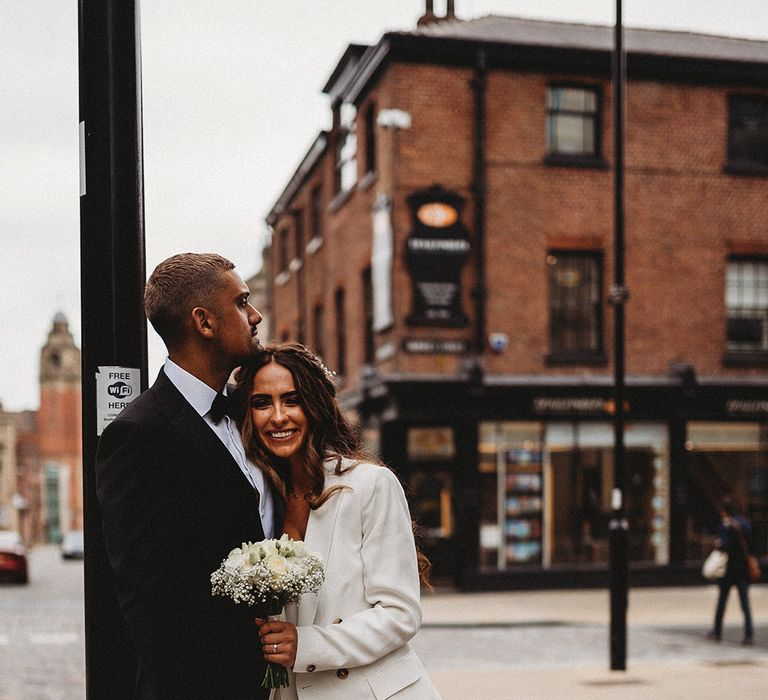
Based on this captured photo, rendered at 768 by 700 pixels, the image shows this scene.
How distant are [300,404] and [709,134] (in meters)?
20.4

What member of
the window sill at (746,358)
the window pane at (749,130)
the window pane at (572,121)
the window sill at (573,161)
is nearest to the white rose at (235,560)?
the window sill at (573,161)

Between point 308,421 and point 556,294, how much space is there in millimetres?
18312

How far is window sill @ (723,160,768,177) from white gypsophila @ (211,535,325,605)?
68.1 ft

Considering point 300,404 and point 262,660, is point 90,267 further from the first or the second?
point 262,660

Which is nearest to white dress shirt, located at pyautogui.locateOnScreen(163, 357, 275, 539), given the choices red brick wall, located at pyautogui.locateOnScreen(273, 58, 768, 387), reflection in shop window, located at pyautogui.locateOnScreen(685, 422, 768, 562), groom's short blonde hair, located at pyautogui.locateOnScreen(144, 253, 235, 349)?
groom's short blonde hair, located at pyautogui.locateOnScreen(144, 253, 235, 349)

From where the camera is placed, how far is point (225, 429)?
10.2ft

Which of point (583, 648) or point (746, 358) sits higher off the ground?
point (746, 358)

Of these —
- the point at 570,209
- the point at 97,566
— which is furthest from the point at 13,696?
the point at 570,209

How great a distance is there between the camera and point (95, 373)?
10.5 feet

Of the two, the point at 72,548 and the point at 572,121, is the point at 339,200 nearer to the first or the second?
the point at 572,121

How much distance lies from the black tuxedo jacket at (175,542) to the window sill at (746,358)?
20022mm

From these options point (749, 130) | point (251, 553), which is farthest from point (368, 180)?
point (251, 553)

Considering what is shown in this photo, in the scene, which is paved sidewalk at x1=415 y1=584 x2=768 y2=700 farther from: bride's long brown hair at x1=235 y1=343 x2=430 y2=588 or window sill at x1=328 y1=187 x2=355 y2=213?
window sill at x1=328 y1=187 x2=355 y2=213

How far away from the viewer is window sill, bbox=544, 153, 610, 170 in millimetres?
20984
